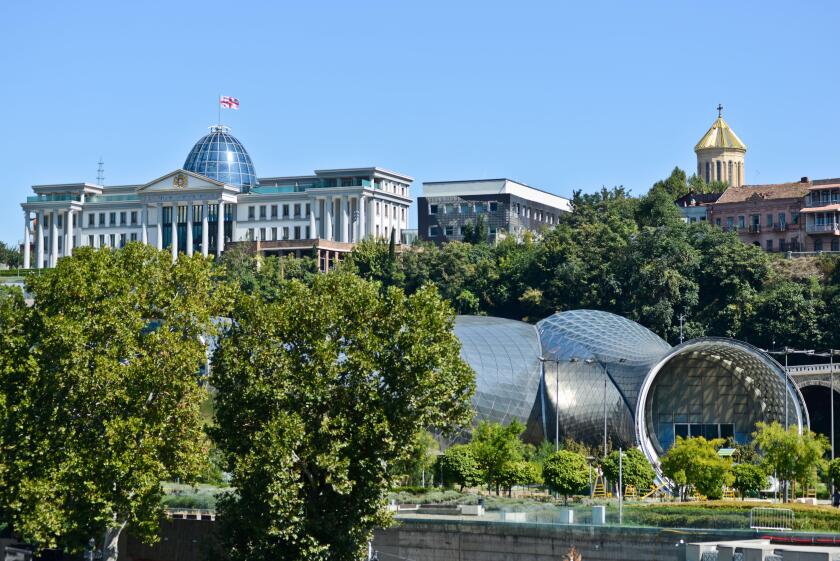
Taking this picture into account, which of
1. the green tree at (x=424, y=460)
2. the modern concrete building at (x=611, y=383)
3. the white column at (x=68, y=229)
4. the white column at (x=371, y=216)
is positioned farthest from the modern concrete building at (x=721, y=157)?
the green tree at (x=424, y=460)

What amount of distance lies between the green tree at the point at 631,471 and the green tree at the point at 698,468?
3.47 feet

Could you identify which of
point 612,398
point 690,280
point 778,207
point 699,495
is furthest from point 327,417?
point 778,207

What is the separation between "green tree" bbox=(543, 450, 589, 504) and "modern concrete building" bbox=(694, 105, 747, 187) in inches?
4989

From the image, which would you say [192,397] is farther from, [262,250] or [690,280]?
[262,250]

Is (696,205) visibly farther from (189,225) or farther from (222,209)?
(189,225)

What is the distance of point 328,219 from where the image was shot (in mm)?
170250

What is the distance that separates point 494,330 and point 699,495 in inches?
1262

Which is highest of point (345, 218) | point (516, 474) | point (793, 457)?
point (345, 218)

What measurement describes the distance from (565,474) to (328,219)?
→ 98876 mm

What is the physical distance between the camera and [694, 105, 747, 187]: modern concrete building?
647ft

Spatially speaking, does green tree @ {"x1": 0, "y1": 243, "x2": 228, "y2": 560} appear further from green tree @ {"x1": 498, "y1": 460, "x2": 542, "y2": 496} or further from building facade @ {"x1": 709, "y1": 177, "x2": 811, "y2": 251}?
building facade @ {"x1": 709, "y1": 177, "x2": 811, "y2": 251}

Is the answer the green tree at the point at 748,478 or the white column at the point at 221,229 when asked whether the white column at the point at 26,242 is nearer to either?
the white column at the point at 221,229

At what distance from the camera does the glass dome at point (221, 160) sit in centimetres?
17738

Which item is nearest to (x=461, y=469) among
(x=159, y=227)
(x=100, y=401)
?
(x=100, y=401)
